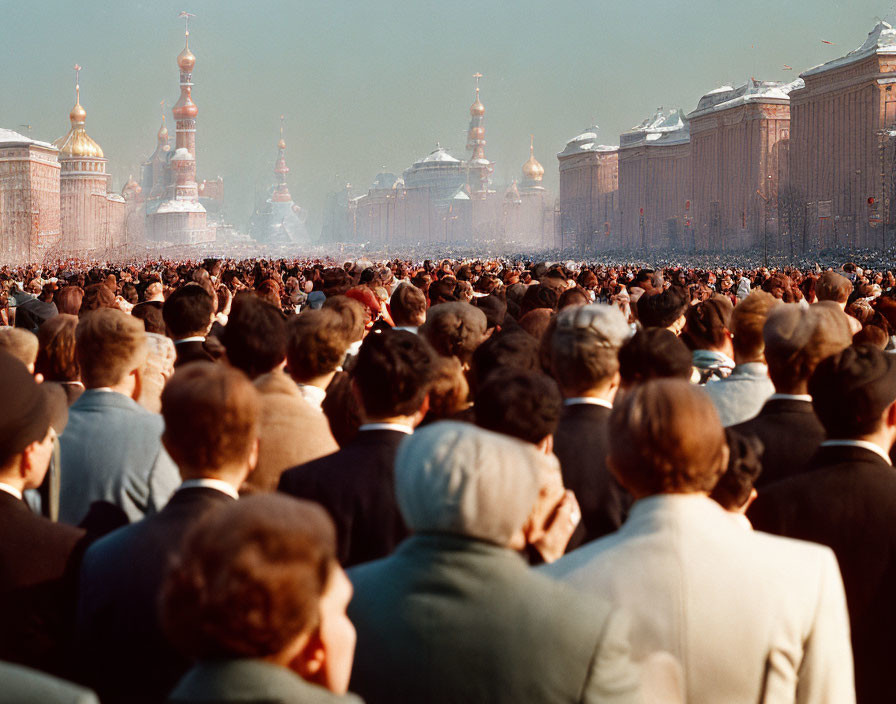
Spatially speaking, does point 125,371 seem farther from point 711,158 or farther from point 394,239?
point 394,239

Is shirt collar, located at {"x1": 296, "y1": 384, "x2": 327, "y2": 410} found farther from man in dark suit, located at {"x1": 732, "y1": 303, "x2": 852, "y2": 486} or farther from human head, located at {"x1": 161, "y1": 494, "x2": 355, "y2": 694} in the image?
human head, located at {"x1": 161, "y1": 494, "x2": 355, "y2": 694}

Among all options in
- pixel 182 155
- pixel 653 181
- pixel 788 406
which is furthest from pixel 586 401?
pixel 182 155

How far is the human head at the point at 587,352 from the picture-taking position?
4.37 m

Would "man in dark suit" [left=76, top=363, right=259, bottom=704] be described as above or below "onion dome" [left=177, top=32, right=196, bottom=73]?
below

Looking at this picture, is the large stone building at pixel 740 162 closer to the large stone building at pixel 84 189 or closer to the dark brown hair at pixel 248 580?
the large stone building at pixel 84 189

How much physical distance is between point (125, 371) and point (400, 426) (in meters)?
1.12

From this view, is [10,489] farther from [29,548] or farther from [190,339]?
[190,339]

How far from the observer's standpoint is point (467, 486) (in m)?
2.41

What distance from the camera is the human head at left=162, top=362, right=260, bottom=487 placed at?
3.08 m

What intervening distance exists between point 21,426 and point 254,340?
1.70 m

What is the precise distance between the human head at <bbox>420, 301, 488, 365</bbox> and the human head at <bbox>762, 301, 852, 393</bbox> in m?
1.55

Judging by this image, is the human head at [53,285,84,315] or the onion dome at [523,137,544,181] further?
the onion dome at [523,137,544,181]

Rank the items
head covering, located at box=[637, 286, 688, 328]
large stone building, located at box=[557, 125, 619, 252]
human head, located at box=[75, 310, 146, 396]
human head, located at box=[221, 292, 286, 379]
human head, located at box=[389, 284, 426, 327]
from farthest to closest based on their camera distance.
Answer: large stone building, located at box=[557, 125, 619, 252], human head, located at box=[389, 284, 426, 327], head covering, located at box=[637, 286, 688, 328], human head, located at box=[221, 292, 286, 379], human head, located at box=[75, 310, 146, 396]

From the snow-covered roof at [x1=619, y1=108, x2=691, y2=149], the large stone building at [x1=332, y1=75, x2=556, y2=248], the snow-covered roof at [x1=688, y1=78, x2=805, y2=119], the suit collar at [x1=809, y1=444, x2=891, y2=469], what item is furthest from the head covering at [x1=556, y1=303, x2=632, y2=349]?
the large stone building at [x1=332, y1=75, x2=556, y2=248]
